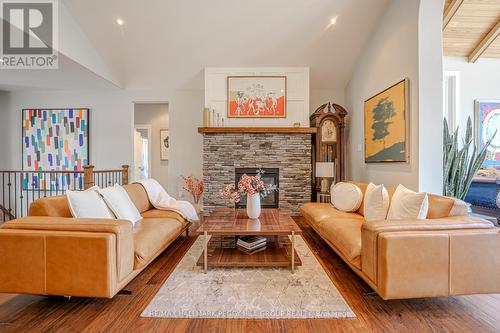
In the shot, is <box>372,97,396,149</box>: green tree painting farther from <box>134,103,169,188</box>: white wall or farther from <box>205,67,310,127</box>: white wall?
<box>134,103,169,188</box>: white wall

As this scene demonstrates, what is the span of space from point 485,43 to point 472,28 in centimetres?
47

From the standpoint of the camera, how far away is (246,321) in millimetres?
1691

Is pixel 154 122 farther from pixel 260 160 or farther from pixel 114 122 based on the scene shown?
pixel 260 160

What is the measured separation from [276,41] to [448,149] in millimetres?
3108

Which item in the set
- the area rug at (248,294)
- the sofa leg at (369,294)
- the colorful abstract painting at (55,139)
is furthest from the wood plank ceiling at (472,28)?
the colorful abstract painting at (55,139)

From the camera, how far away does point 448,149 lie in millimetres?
3264

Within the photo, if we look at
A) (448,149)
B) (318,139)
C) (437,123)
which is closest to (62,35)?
(318,139)

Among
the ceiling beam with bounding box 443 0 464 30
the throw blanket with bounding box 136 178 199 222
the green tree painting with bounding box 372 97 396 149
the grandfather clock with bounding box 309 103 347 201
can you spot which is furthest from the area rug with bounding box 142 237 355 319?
the ceiling beam with bounding box 443 0 464 30

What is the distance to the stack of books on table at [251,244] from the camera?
8.55 feet

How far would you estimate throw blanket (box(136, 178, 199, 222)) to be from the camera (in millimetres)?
3309

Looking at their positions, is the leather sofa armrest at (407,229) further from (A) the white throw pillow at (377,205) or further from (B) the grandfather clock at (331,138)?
(B) the grandfather clock at (331,138)

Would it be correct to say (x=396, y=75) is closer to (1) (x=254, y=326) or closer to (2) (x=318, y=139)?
(2) (x=318, y=139)

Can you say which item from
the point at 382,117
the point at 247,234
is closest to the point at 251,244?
the point at 247,234

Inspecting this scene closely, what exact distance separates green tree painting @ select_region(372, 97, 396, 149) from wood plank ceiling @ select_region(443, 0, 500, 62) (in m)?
1.60
